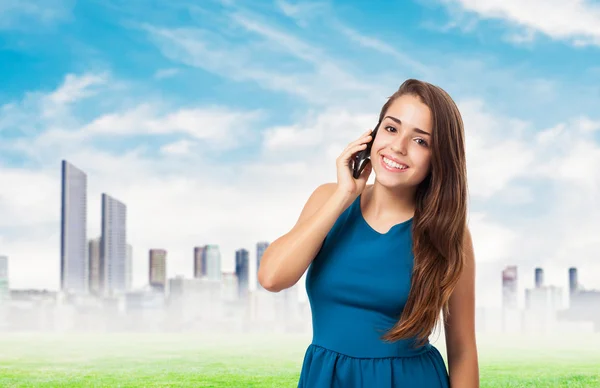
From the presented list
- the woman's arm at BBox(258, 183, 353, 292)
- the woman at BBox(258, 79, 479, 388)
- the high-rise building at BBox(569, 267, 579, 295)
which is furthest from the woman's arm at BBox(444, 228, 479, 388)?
the high-rise building at BBox(569, 267, 579, 295)

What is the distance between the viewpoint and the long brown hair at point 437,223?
1.51 metres

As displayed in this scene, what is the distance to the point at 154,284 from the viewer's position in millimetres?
7000

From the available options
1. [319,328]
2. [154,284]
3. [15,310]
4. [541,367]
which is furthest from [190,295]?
[319,328]

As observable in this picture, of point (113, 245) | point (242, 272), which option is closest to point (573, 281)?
point (242, 272)

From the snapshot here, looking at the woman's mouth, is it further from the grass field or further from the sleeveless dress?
the grass field

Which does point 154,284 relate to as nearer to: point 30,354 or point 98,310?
point 98,310

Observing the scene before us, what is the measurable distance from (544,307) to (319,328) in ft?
18.2

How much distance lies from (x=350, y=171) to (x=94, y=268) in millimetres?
6548

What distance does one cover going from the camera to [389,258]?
1.55 m

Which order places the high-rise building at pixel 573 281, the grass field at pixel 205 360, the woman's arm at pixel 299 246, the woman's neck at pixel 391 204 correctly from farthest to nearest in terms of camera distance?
1. the high-rise building at pixel 573 281
2. the grass field at pixel 205 360
3. the woman's neck at pixel 391 204
4. the woman's arm at pixel 299 246

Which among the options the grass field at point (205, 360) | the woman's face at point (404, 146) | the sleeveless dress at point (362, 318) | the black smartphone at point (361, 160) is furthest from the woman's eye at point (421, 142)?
the grass field at point (205, 360)

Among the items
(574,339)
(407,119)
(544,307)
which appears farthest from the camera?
(544,307)

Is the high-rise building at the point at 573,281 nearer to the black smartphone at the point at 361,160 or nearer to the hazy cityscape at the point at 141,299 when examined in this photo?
the hazy cityscape at the point at 141,299

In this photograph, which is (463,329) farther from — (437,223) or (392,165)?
(392,165)
